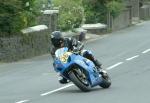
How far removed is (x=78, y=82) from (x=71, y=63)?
1.54ft

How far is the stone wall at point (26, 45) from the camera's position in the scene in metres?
28.2

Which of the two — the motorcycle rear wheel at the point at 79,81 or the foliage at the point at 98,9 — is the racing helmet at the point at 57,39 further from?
the foliage at the point at 98,9

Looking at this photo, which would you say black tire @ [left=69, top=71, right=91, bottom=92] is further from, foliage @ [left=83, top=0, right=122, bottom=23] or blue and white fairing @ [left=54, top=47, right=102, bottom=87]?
foliage @ [left=83, top=0, right=122, bottom=23]

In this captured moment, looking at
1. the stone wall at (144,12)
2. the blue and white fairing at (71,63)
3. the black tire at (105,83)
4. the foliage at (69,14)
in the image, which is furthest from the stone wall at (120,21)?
the blue and white fairing at (71,63)

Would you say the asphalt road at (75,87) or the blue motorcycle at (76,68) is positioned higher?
the blue motorcycle at (76,68)

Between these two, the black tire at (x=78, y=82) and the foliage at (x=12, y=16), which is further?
the foliage at (x=12, y=16)

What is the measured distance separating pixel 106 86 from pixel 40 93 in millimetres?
1658

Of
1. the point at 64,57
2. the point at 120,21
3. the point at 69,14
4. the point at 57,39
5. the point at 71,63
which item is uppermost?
the point at 57,39

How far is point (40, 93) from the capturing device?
15.9 meters

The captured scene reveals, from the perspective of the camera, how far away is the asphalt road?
14531 millimetres

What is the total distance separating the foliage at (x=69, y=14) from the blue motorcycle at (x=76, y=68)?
2222 centimetres

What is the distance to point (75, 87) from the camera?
17.1 meters

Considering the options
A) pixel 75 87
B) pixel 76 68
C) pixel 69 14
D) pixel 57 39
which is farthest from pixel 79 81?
pixel 69 14

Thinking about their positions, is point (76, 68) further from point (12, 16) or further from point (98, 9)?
point (98, 9)
